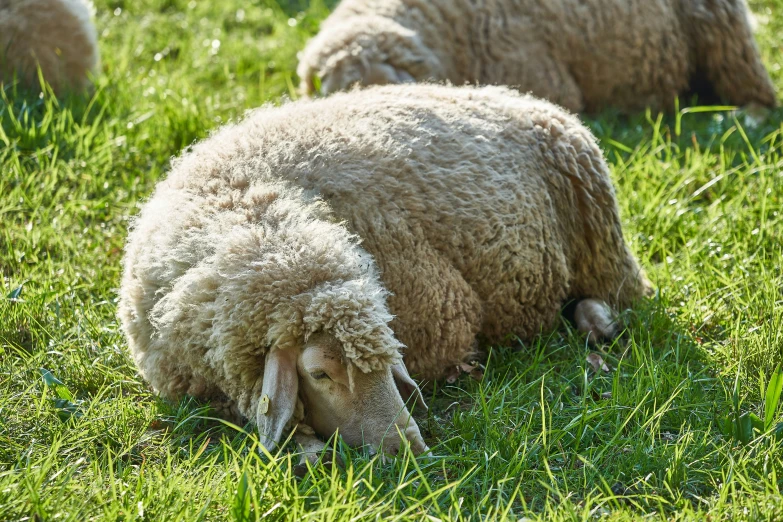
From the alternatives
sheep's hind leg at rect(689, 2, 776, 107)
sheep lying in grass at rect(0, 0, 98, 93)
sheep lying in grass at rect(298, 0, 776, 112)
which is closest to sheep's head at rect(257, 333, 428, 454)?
sheep lying in grass at rect(298, 0, 776, 112)

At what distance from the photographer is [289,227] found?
2.88 meters

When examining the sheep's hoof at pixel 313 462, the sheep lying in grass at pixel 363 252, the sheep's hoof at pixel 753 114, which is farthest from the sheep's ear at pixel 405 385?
the sheep's hoof at pixel 753 114

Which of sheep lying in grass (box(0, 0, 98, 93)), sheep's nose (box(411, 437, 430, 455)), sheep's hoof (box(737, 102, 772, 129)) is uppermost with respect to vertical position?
sheep lying in grass (box(0, 0, 98, 93))

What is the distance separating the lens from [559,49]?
5.71 metres

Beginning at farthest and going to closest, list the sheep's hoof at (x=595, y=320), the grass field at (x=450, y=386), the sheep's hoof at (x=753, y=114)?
the sheep's hoof at (x=753, y=114) → the sheep's hoof at (x=595, y=320) → the grass field at (x=450, y=386)

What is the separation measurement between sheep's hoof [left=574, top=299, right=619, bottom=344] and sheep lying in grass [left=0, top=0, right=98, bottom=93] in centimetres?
347

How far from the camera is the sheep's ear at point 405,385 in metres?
2.87

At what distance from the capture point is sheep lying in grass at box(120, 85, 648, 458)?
8.96ft

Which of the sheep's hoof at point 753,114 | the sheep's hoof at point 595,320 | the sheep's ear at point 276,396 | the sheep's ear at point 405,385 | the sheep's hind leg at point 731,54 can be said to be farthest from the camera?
the sheep's hind leg at point 731,54

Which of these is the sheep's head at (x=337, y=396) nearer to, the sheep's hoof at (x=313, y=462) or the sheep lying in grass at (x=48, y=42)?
the sheep's hoof at (x=313, y=462)

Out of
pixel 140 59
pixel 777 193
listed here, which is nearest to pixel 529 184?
pixel 777 193

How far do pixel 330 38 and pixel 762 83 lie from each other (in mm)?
2991

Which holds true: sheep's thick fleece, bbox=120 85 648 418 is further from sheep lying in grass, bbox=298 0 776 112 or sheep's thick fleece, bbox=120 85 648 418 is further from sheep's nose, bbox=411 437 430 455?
sheep lying in grass, bbox=298 0 776 112

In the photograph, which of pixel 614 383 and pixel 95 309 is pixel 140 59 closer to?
pixel 95 309
